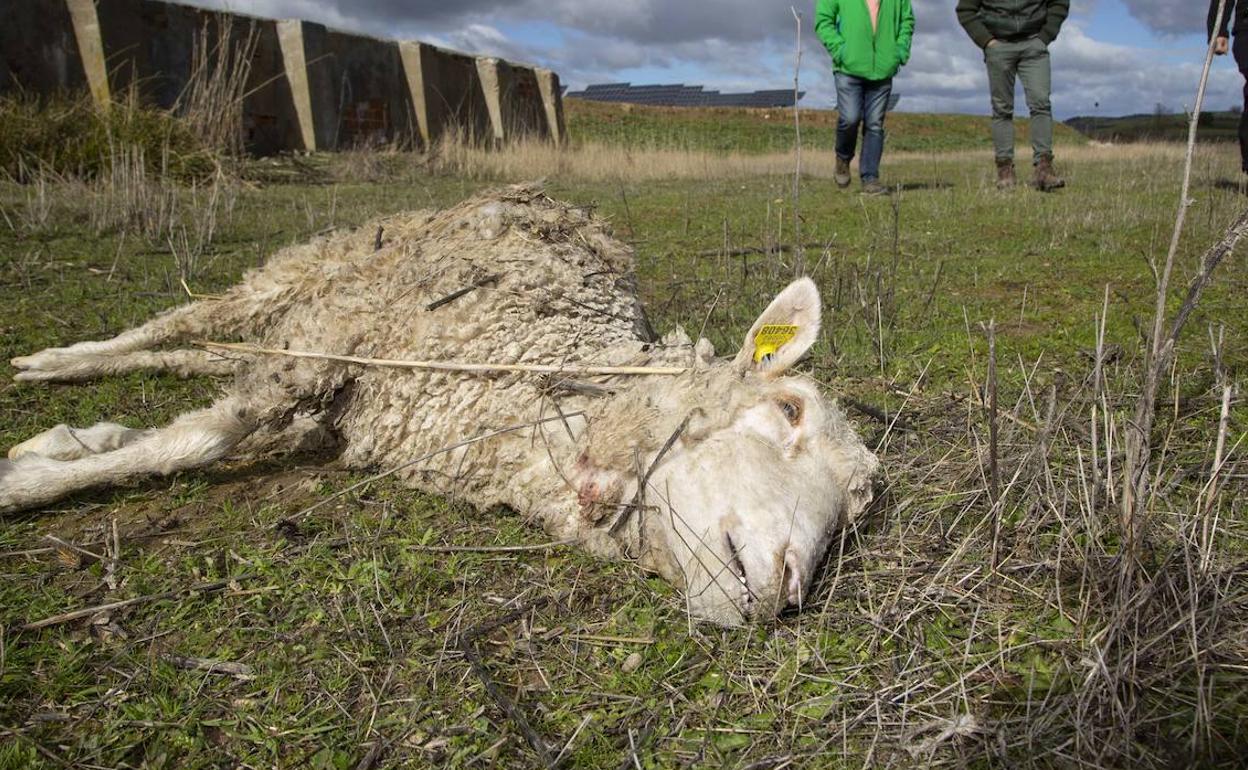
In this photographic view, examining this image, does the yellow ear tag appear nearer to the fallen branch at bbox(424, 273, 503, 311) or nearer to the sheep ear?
the sheep ear

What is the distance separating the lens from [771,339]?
244 centimetres

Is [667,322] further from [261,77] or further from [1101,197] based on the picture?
[261,77]

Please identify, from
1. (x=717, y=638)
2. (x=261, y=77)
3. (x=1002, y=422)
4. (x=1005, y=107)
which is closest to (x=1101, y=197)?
(x=1005, y=107)

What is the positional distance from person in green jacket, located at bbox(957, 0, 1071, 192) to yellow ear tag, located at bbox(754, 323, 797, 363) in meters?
8.54

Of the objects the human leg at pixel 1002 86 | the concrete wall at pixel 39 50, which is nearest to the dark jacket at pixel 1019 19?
the human leg at pixel 1002 86

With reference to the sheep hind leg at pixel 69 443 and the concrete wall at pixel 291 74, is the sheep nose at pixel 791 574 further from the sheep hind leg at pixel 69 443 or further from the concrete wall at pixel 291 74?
the concrete wall at pixel 291 74

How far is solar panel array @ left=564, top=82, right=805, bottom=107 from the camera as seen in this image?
32.7 m

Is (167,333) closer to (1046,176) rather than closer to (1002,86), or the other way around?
(1002,86)

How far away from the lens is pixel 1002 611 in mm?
2119

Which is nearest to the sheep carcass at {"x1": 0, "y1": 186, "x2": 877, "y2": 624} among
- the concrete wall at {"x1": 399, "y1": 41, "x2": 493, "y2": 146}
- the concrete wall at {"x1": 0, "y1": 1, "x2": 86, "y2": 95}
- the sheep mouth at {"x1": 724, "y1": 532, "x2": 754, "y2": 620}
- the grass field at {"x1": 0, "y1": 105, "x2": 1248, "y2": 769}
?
the sheep mouth at {"x1": 724, "y1": 532, "x2": 754, "y2": 620}

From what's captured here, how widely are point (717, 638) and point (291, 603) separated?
3.82ft

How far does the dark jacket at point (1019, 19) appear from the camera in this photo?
29.8 ft

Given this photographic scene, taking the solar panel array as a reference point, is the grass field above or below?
below

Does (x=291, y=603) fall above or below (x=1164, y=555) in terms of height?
below
